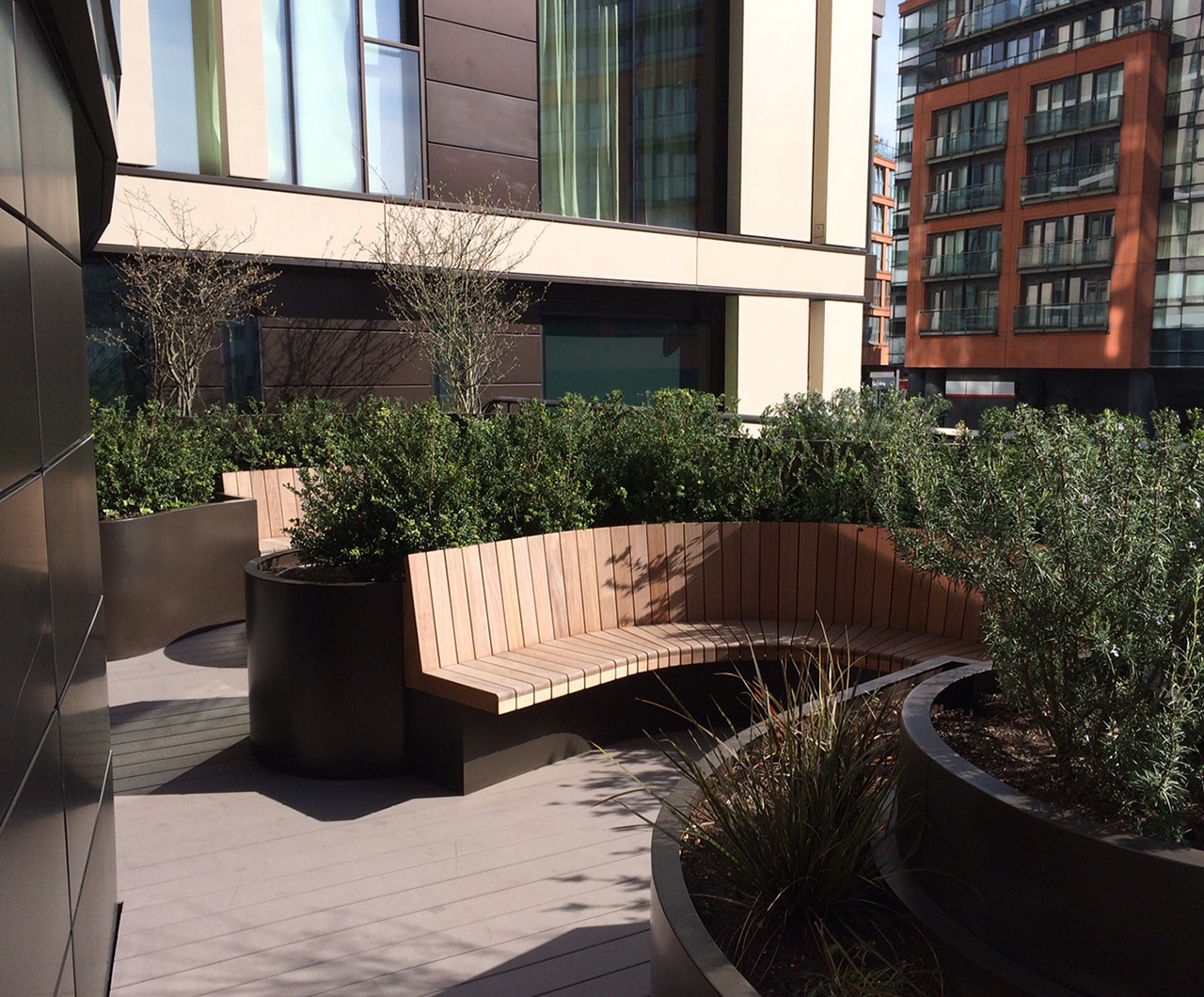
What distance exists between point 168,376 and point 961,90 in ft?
195

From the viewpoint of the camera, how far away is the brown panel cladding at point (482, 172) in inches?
610

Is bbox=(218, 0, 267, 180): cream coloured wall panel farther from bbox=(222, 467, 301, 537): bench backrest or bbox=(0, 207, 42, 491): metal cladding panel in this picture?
bbox=(0, 207, 42, 491): metal cladding panel

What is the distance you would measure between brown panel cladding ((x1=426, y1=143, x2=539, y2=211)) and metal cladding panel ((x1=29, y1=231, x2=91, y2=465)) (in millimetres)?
12325

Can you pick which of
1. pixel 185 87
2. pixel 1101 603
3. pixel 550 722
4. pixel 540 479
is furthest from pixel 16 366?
pixel 185 87

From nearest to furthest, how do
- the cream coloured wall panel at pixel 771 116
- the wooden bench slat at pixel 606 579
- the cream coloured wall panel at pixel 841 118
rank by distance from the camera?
the wooden bench slat at pixel 606 579 < the cream coloured wall panel at pixel 771 116 < the cream coloured wall panel at pixel 841 118

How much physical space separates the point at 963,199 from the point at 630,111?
48649 millimetres

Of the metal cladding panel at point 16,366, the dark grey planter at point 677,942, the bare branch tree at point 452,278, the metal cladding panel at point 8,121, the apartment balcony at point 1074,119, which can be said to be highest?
the apartment balcony at point 1074,119

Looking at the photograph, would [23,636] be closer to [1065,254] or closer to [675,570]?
[675,570]

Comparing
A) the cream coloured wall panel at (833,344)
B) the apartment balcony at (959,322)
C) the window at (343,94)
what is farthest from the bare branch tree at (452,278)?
the apartment balcony at (959,322)

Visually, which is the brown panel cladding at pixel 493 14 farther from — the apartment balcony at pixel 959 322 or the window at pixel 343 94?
the apartment balcony at pixel 959 322

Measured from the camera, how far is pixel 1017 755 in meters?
3.20

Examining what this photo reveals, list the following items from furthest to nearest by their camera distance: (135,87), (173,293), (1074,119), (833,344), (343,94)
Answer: (1074,119)
(833,344)
(343,94)
(173,293)
(135,87)

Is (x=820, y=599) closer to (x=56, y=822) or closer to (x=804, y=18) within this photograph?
(x=56, y=822)

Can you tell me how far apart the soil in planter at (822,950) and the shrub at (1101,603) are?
63 cm
